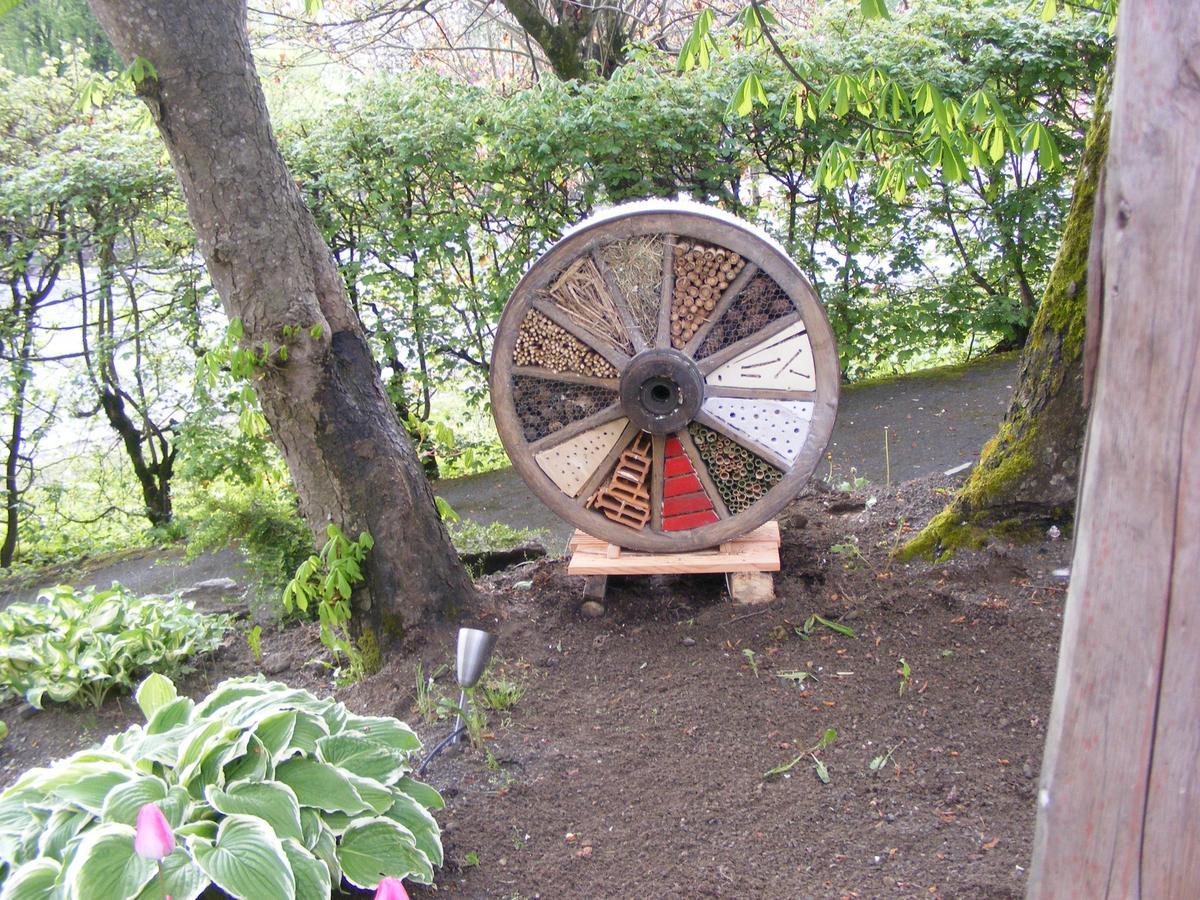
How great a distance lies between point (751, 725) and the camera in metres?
3.19

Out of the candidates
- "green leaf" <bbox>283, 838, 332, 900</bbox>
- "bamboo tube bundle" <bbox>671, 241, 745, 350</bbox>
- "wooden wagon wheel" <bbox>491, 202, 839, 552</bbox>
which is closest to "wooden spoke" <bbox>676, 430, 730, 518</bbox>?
"wooden wagon wheel" <bbox>491, 202, 839, 552</bbox>

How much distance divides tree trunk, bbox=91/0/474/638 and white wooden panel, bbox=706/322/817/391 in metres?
1.26

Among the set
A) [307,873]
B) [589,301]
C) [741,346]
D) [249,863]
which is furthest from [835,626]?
[249,863]

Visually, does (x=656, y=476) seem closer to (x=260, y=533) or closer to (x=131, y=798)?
(x=260, y=533)

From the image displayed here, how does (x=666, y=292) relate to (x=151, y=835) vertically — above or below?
Result: above

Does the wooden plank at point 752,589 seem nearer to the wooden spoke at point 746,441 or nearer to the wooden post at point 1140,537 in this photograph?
the wooden spoke at point 746,441

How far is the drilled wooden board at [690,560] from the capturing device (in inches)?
151

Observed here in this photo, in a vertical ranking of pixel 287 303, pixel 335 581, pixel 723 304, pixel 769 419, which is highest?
pixel 287 303

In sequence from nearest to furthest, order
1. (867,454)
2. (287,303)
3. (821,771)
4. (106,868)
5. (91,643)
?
(106,868) < (821,771) < (287,303) < (91,643) < (867,454)

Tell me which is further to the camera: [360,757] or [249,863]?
[360,757]

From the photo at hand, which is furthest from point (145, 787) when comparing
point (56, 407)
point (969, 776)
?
point (56, 407)

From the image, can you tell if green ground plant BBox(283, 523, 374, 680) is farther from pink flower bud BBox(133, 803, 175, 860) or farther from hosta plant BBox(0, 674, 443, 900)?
pink flower bud BBox(133, 803, 175, 860)

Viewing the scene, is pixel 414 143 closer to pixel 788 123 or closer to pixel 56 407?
pixel 788 123

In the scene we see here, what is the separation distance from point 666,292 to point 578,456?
0.73 meters
